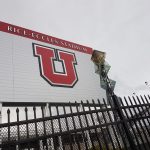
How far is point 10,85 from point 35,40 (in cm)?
524

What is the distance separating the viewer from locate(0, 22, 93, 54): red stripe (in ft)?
46.1

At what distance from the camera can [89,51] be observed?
63.6ft

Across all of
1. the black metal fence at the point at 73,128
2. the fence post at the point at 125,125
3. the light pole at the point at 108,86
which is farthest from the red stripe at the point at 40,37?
the fence post at the point at 125,125

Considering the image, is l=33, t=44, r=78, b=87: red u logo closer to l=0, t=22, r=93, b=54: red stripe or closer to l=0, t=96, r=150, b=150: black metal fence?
l=0, t=22, r=93, b=54: red stripe

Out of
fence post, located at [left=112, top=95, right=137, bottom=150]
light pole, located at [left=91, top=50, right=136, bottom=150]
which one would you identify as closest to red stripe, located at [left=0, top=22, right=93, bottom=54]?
light pole, located at [left=91, top=50, right=136, bottom=150]

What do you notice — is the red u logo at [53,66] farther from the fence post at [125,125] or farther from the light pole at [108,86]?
the fence post at [125,125]

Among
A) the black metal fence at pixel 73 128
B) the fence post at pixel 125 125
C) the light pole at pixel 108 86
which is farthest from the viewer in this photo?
the light pole at pixel 108 86

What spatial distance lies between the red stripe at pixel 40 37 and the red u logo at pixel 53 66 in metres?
0.92

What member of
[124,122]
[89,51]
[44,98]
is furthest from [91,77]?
[124,122]

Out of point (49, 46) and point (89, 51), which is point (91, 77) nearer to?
point (89, 51)

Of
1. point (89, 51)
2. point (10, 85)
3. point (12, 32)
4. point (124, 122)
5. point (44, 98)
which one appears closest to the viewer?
point (124, 122)

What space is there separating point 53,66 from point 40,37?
121 inches

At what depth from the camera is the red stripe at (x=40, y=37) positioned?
14.0 meters

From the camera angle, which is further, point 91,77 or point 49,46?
point 91,77
